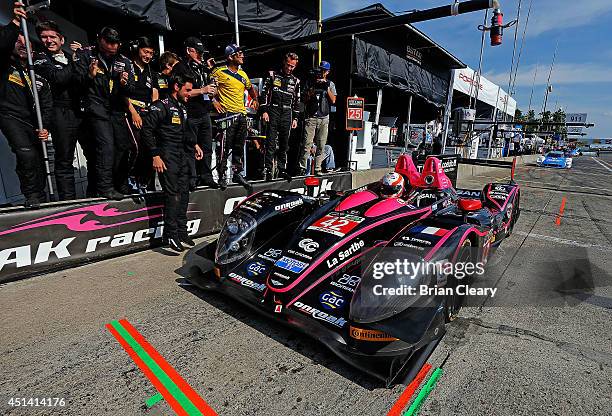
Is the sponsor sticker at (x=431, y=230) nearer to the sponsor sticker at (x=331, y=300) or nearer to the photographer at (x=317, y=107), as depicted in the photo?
the sponsor sticker at (x=331, y=300)

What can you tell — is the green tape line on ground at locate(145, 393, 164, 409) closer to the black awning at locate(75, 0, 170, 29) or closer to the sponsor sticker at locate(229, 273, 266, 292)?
the sponsor sticker at locate(229, 273, 266, 292)

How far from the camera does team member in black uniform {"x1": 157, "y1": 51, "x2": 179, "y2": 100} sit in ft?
15.1

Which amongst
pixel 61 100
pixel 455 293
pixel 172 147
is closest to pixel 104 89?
pixel 61 100

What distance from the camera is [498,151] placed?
2516cm

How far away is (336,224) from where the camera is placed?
119 inches

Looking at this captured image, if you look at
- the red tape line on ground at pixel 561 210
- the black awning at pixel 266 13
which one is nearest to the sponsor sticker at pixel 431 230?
the red tape line on ground at pixel 561 210

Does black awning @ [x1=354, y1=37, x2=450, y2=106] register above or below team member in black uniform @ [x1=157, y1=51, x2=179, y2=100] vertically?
above

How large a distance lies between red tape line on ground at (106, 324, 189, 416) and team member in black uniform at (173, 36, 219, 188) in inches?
92.1

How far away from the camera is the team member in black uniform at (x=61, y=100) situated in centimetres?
351

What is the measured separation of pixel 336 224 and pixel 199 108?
275 centimetres

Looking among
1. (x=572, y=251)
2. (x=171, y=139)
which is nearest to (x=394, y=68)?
(x=572, y=251)

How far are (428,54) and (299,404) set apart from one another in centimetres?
1535

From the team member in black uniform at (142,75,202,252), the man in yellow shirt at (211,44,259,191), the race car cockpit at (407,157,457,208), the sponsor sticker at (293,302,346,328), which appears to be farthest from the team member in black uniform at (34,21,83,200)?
the race car cockpit at (407,157,457,208)

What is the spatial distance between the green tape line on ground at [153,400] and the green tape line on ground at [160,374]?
0.06 metres
